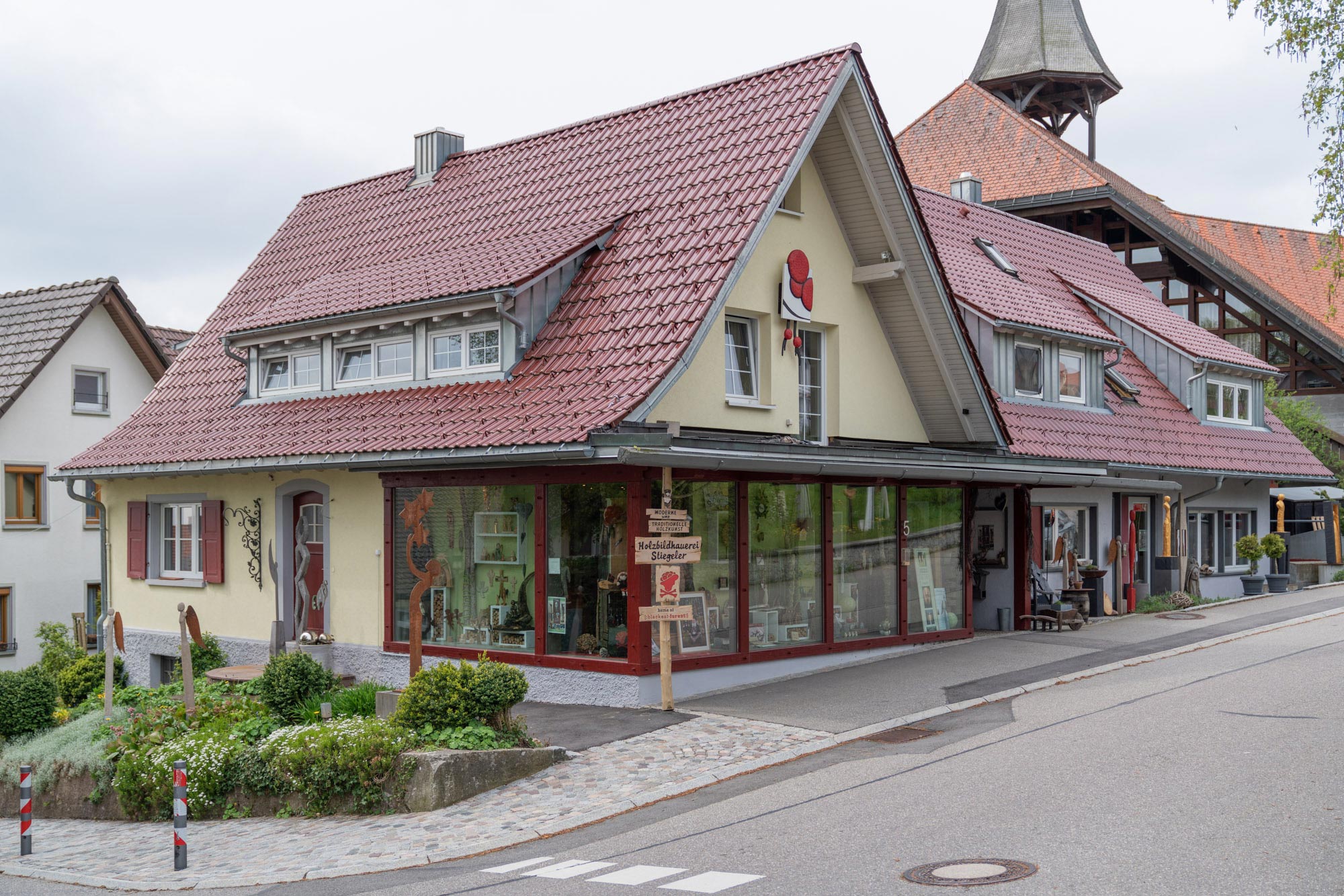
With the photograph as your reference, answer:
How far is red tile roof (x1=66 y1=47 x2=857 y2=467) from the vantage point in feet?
48.9

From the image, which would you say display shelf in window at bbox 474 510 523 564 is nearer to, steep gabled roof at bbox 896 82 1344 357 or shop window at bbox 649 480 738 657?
shop window at bbox 649 480 738 657

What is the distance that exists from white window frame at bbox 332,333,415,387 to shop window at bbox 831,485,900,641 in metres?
5.87

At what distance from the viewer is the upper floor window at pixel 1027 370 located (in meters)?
22.9

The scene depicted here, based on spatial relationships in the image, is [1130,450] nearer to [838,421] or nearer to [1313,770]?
[838,421]

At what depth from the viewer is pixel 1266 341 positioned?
3828 centimetres

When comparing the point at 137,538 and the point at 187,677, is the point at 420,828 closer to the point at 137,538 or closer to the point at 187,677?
the point at 187,677

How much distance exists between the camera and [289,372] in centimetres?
1947

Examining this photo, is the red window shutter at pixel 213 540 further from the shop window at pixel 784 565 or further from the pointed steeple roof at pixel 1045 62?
the pointed steeple roof at pixel 1045 62

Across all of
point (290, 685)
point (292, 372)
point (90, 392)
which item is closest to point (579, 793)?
point (290, 685)

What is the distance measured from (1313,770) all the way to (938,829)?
321 centimetres

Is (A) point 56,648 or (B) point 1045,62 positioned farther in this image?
(B) point 1045,62

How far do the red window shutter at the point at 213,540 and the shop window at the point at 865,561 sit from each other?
8.90 metres

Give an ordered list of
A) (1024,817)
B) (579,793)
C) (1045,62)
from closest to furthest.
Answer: (1024,817) < (579,793) < (1045,62)

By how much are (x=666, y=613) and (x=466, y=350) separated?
4956mm
